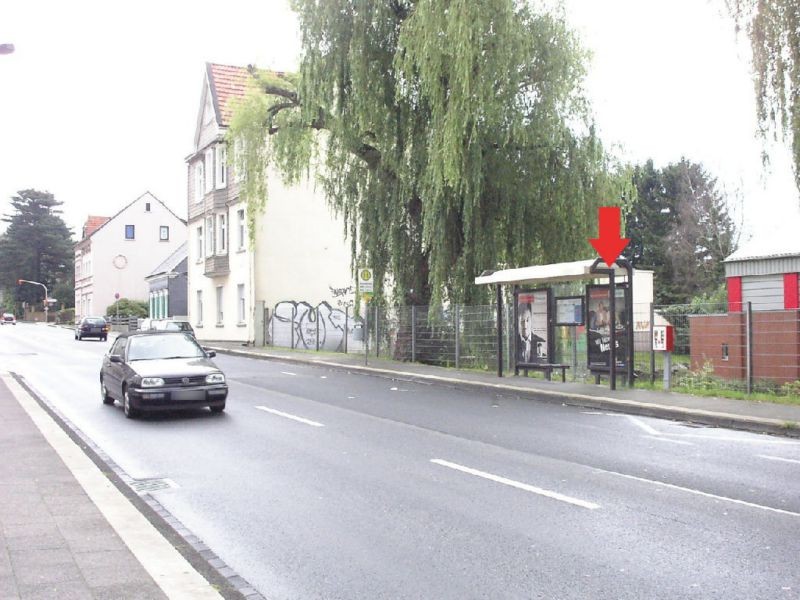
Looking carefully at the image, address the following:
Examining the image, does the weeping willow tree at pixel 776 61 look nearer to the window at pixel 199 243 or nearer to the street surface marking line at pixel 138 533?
the street surface marking line at pixel 138 533

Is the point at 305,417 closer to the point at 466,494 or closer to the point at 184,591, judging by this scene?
the point at 466,494

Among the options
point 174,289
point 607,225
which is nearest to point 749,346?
point 607,225

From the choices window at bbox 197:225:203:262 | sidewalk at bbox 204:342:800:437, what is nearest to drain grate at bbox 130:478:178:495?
sidewalk at bbox 204:342:800:437

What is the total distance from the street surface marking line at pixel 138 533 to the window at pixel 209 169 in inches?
1379

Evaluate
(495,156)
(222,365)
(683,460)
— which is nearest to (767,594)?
(683,460)

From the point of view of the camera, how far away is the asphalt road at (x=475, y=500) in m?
5.05

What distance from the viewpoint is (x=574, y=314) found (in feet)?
57.8

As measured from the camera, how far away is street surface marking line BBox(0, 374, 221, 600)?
15.5ft

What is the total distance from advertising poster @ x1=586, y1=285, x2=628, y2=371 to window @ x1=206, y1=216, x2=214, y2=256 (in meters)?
30.6

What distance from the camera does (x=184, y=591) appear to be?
462 cm

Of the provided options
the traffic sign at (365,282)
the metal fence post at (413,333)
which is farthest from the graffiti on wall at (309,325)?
the traffic sign at (365,282)

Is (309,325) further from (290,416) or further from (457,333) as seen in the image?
(290,416)

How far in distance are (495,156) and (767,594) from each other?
690 inches

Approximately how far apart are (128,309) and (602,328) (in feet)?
206
